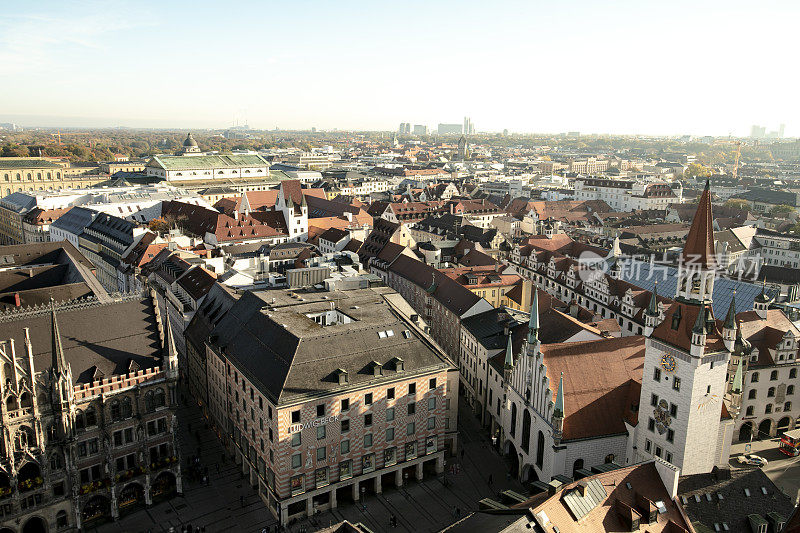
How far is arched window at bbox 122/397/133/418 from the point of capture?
55750mm

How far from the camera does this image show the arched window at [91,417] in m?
53.8

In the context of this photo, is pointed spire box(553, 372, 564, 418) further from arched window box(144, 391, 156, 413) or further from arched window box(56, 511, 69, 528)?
arched window box(56, 511, 69, 528)

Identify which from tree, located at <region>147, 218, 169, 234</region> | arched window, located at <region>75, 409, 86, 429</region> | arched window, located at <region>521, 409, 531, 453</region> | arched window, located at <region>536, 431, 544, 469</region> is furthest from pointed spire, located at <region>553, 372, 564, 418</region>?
tree, located at <region>147, 218, 169, 234</region>

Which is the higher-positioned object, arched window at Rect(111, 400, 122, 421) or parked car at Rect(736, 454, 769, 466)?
arched window at Rect(111, 400, 122, 421)

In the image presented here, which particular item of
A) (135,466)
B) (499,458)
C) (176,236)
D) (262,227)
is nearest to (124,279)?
(176,236)

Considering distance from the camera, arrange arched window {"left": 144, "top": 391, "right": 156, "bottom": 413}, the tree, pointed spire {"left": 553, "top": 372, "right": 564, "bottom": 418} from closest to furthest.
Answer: pointed spire {"left": 553, "top": 372, "right": 564, "bottom": 418} < arched window {"left": 144, "top": 391, "right": 156, "bottom": 413} < the tree

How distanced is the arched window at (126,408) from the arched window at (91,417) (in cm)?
243

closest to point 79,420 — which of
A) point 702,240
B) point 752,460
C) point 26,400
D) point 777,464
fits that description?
point 26,400

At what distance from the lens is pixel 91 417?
54031 millimetres

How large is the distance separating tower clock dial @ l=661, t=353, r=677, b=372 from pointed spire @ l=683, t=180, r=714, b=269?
26.3 feet

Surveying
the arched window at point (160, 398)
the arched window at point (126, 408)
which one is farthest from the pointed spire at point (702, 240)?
the arched window at point (126, 408)

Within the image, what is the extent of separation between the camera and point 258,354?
60.0m

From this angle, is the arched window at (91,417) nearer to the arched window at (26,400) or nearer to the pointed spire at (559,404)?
the arched window at (26,400)

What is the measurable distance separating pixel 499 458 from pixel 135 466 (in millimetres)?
37034
